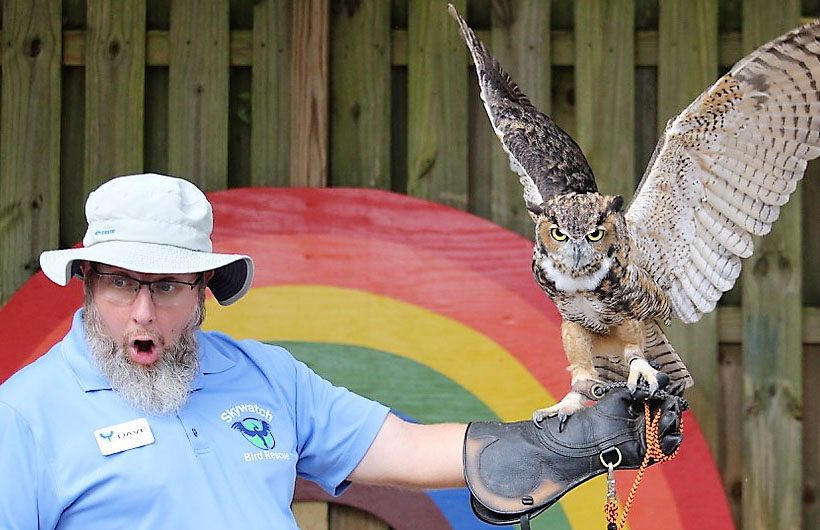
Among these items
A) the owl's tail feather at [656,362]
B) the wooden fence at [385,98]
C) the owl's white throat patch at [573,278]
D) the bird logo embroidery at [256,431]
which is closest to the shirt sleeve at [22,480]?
the bird logo embroidery at [256,431]

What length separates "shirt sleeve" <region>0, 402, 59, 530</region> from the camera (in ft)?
6.41

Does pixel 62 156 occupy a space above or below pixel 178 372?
above

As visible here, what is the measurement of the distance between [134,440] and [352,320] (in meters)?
1.19

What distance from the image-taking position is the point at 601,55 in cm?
332

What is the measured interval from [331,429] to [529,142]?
827 mm

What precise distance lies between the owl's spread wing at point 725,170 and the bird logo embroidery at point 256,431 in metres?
0.91

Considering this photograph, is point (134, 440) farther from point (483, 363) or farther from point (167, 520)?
point (483, 363)

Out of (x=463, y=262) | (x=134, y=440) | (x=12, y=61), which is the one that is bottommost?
(x=134, y=440)

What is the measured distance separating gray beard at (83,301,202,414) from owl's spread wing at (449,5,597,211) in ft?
2.76

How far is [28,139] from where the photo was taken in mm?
3350

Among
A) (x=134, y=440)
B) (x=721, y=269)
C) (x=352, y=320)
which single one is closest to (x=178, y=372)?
(x=134, y=440)

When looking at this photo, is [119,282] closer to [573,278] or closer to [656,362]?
[573,278]

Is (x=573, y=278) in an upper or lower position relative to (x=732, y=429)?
upper

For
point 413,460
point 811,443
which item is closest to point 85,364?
point 413,460
